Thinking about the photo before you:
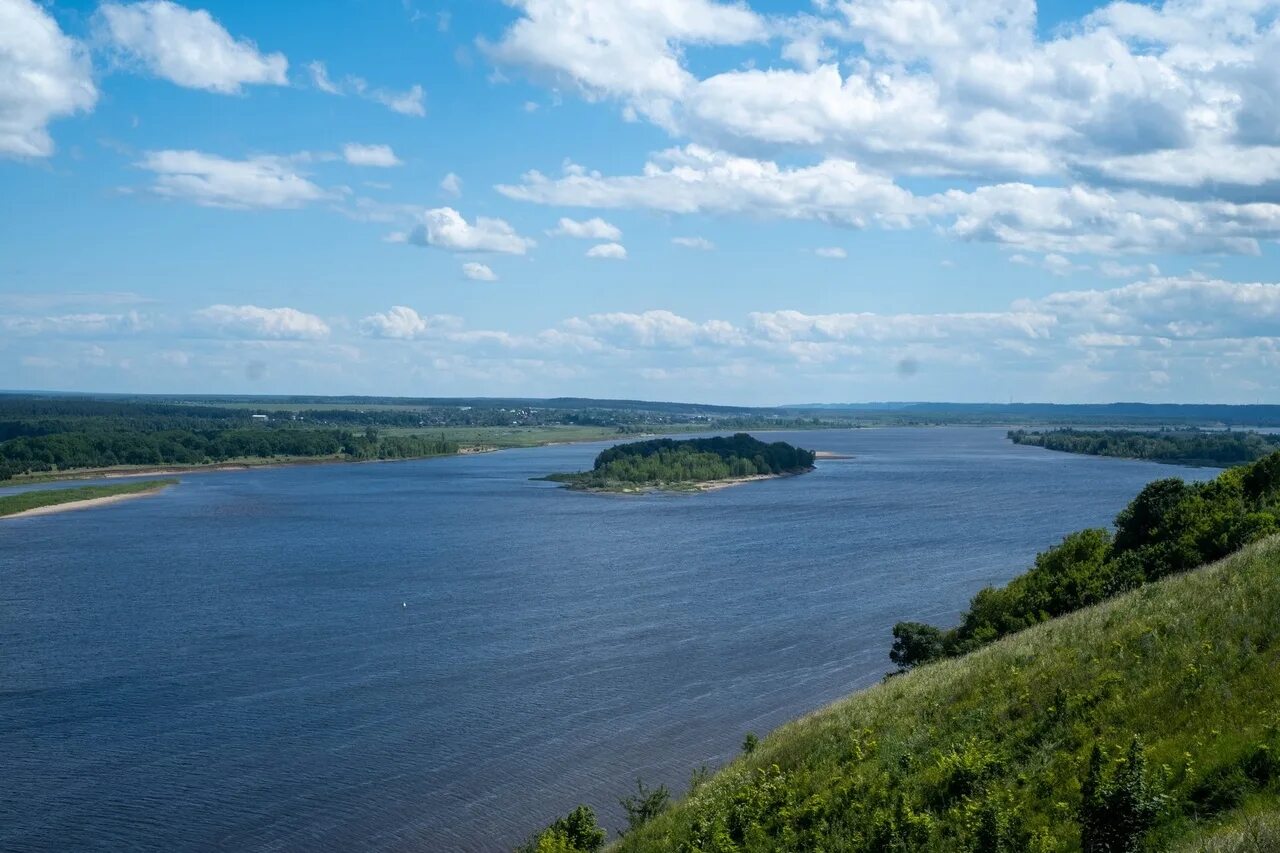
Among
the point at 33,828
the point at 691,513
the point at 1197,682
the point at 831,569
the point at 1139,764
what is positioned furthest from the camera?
the point at 691,513

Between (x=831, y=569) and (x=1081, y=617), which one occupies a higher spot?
(x=1081, y=617)

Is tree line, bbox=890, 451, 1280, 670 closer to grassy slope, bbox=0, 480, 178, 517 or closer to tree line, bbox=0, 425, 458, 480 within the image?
grassy slope, bbox=0, 480, 178, 517

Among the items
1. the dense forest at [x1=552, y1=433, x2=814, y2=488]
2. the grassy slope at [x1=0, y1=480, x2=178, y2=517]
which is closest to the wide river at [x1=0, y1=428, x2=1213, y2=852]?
the grassy slope at [x1=0, y1=480, x2=178, y2=517]

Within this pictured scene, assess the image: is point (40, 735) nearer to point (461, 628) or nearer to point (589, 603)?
point (461, 628)

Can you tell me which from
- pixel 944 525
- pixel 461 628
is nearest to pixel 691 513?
pixel 944 525

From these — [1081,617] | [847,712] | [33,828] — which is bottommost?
[33,828]

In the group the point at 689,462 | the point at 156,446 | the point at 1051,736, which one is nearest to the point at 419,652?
the point at 1051,736

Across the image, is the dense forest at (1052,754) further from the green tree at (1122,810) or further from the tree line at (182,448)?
the tree line at (182,448)
